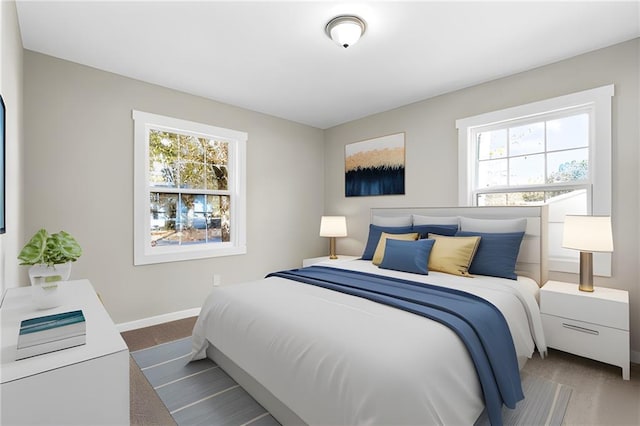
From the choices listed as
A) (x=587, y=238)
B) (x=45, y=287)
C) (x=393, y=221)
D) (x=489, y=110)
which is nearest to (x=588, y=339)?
(x=587, y=238)

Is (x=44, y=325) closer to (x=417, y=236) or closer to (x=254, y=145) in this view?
(x=417, y=236)

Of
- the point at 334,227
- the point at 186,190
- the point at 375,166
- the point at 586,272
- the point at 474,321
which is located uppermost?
the point at 375,166

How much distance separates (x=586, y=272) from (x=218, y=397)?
2875mm

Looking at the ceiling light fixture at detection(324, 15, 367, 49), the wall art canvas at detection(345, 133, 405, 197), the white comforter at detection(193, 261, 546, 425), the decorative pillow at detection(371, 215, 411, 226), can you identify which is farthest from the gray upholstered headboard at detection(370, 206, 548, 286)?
the ceiling light fixture at detection(324, 15, 367, 49)

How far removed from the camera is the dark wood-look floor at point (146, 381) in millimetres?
1791

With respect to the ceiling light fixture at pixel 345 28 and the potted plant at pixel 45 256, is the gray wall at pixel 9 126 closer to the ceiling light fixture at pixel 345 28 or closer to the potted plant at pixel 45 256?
the potted plant at pixel 45 256

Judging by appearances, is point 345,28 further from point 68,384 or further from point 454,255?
point 68,384

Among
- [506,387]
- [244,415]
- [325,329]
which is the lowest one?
[244,415]

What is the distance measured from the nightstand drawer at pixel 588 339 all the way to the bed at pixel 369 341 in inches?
9.5

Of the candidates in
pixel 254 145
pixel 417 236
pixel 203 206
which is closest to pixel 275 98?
pixel 254 145

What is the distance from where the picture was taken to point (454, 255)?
9.00ft

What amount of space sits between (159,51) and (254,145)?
5.49 feet

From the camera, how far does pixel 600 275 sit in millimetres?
2602

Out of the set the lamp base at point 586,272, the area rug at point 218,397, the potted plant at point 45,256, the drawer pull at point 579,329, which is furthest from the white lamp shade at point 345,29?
the drawer pull at point 579,329
